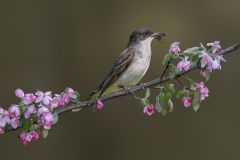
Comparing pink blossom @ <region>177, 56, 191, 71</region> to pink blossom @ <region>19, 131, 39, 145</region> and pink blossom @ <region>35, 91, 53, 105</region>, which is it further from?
pink blossom @ <region>19, 131, 39, 145</region>

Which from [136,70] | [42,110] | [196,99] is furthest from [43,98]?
[136,70]

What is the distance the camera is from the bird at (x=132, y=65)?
5609 millimetres

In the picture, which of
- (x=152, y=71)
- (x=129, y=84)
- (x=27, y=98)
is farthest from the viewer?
(x=152, y=71)

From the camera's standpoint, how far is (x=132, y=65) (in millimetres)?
5809

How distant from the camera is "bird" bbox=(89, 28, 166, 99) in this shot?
18.4 ft

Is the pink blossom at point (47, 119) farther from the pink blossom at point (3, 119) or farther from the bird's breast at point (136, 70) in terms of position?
the bird's breast at point (136, 70)

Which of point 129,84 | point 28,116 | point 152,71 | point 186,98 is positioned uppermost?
point 152,71

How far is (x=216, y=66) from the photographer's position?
3971 millimetres

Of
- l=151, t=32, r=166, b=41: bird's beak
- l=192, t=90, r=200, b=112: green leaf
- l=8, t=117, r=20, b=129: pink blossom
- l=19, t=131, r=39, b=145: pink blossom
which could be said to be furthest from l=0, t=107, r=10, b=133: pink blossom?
l=151, t=32, r=166, b=41: bird's beak

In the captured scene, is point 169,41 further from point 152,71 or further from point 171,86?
point 171,86

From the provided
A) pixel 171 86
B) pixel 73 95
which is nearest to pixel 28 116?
pixel 73 95

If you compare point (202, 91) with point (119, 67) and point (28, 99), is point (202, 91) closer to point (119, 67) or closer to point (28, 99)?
point (28, 99)

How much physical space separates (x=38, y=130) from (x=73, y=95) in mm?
320

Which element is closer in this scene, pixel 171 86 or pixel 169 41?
pixel 171 86
